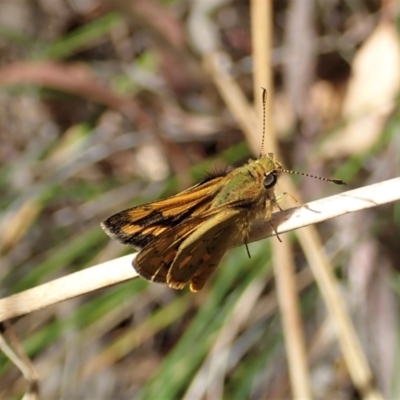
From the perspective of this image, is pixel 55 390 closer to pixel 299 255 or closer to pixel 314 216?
pixel 299 255

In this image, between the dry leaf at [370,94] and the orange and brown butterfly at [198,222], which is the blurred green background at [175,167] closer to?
the dry leaf at [370,94]

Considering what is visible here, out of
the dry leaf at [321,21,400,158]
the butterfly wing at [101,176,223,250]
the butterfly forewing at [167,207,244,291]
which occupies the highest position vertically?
the dry leaf at [321,21,400,158]

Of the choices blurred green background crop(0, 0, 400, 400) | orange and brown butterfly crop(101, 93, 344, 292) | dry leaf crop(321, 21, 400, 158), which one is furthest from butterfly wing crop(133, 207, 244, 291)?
dry leaf crop(321, 21, 400, 158)

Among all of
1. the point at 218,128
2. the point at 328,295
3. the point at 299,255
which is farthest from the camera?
the point at 218,128

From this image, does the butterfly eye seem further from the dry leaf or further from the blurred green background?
the dry leaf

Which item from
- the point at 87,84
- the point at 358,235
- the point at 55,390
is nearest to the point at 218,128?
the point at 87,84

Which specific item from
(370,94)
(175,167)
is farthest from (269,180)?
(370,94)

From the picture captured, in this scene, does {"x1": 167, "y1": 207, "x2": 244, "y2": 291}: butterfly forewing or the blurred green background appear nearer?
{"x1": 167, "y1": 207, "x2": 244, "y2": 291}: butterfly forewing
